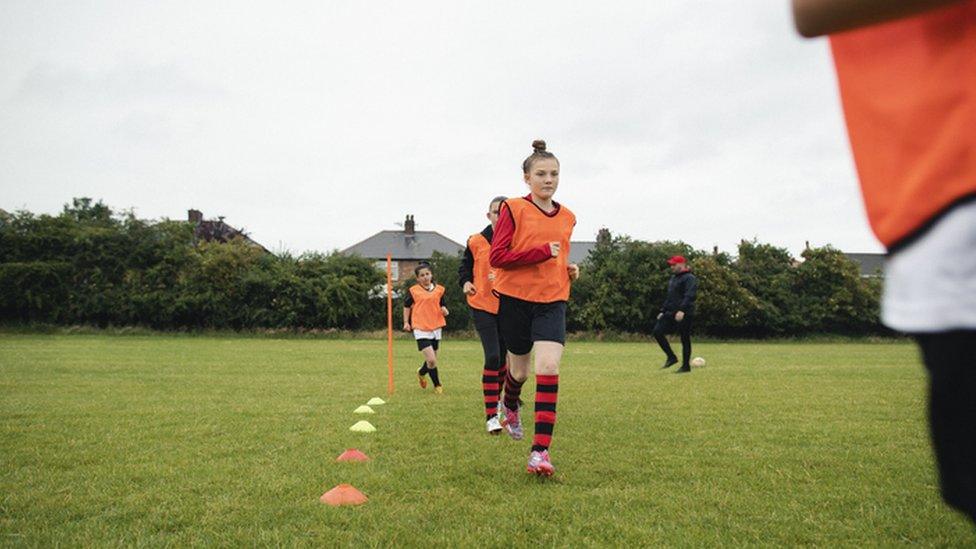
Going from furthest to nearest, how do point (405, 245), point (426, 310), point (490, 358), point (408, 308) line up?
1. point (405, 245)
2. point (426, 310)
3. point (408, 308)
4. point (490, 358)

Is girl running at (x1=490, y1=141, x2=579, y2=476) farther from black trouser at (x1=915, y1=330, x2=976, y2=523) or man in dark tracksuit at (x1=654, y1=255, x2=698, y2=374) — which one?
man in dark tracksuit at (x1=654, y1=255, x2=698, y2=374)

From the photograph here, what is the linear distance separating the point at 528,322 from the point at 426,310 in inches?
204

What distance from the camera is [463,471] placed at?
5.13 m

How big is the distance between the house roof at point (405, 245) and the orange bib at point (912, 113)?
65385 millimetres

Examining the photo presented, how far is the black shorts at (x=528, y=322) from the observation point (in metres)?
5.34

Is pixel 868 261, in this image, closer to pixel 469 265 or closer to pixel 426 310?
pixel 426 310

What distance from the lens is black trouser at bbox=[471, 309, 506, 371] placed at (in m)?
7.30

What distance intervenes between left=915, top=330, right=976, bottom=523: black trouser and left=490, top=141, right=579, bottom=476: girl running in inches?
152

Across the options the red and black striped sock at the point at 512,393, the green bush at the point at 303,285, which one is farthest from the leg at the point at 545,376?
the green bush at the point at 303,285

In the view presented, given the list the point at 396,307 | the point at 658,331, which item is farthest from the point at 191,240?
the point at 658,331

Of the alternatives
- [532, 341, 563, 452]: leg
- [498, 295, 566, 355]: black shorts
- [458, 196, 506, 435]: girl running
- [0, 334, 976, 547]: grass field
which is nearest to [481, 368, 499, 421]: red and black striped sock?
[458, 196, 506, 435]: girl running

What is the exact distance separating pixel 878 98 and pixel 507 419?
5766 mm

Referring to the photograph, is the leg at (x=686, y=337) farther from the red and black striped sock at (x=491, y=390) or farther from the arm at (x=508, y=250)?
the arm at (x=508, y=250)

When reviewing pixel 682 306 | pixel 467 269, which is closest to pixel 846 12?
pixel 467 269
